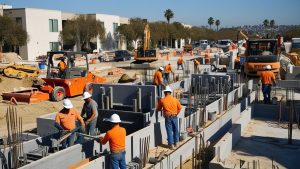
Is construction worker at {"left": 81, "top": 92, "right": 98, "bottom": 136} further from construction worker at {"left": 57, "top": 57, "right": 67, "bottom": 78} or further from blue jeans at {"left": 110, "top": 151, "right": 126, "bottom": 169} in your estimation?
construction worker at {"left": 57, "top": 57, "right": 67, "bottom": 78}

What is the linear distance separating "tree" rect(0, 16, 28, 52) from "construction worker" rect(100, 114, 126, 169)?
3342 cm

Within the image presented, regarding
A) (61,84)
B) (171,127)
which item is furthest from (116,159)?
(61,84)

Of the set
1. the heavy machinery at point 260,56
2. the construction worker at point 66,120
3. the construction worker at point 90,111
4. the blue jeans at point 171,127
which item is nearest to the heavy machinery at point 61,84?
the construction worker at point 90,111

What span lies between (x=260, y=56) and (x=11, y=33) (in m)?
27.1

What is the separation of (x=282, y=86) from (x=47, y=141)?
40.1ft

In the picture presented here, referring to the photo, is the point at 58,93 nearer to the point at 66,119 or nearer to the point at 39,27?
the point at 66,119

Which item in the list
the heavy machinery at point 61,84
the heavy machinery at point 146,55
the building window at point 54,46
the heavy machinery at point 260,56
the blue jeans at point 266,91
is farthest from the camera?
the building window at point 54,46

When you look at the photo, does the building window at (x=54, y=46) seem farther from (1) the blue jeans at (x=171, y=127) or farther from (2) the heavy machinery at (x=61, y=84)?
(1) the blue jeans at (x=171, y=127)

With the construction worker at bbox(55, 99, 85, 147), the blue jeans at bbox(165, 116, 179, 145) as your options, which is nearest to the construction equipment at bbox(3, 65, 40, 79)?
the construction worker at bbox(55, 99, 85, 147)

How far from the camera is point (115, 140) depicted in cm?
636

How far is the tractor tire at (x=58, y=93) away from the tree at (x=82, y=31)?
32.2 metres

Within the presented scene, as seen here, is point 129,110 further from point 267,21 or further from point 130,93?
point 267,21

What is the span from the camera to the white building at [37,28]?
4038 centimetres

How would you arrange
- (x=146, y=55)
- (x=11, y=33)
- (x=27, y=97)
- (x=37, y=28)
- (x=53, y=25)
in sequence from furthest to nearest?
(x=53, y=25), (x=37, y=28), (x=11, y=33), (x=146, y=55), (x=27, y=97)
